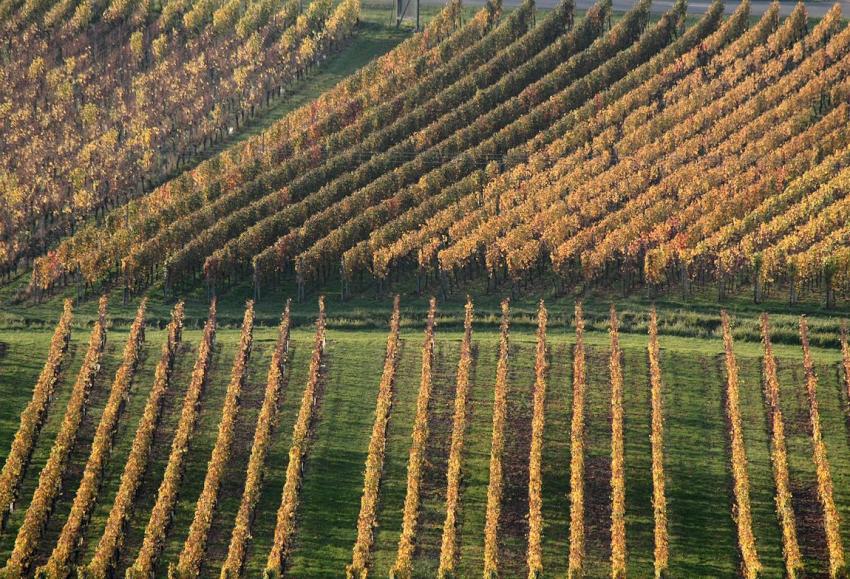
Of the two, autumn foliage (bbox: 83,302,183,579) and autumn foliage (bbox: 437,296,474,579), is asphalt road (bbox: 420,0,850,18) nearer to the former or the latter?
autumn foliage (bbox: 437,296,474,579)

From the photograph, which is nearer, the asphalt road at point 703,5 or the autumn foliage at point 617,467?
the autumn foliage at point 617,467

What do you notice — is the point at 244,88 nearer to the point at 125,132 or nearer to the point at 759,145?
the point at 125,132

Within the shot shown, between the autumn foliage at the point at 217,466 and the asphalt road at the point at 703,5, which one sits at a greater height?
the asphalt road at the point at 703,5

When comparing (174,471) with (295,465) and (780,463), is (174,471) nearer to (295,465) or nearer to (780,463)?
(295,465)

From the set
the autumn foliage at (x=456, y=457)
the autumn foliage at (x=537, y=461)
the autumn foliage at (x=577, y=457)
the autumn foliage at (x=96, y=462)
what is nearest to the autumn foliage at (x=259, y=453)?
the autumn foliage at (x=96, y=462)

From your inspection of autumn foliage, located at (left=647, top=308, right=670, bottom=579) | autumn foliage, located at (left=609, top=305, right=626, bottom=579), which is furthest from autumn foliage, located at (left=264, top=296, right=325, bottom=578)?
autumn foliage, located at (left=647, top=308, right=670, bottom=579)

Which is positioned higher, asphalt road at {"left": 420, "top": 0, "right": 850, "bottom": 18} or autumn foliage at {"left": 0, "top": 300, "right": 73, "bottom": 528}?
asphalt road at {"left": 420, "top": 0, "right": 850, "bottom": 18}

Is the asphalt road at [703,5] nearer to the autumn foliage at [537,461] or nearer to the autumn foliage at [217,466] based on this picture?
the autumn foliage at [537,461]

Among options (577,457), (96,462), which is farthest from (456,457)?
(96,462)
